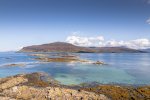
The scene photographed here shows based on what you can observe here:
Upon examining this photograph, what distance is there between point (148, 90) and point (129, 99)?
4.69m

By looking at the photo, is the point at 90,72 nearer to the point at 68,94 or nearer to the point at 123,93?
the point at 123,93

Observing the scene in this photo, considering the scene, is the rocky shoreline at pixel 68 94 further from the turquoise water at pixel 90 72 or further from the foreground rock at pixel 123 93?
the turquoise water at pixel 90 72

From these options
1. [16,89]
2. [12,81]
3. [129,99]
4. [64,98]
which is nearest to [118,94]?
[129,99]

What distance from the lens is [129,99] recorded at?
84.1 feet

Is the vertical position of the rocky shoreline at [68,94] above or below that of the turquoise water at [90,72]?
above

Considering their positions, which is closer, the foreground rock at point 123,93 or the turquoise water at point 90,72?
the foreground rock at point 123,93

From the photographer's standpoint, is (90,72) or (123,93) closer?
(123,93)

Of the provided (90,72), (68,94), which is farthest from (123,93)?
(90,72)

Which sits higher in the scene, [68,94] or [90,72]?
[68,94]

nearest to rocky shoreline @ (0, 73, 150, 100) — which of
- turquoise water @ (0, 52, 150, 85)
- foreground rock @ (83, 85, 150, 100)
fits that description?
foreground rock @ (83, 85, 150, 100)

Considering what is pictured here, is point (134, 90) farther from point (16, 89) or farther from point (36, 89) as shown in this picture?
point (16, 89)

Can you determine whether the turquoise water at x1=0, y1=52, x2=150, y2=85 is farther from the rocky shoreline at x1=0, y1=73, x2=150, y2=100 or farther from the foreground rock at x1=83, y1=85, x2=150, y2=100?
the rocky shoreline at x1=0, y1=73, x2=150, y2=100

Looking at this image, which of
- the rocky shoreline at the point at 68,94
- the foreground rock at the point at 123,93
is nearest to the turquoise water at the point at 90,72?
the foreground rock at the point at 123,93

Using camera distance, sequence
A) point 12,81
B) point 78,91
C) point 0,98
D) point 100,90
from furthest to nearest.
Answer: point 12,81 < point 100,90 < point 78,91 < point 0,98
